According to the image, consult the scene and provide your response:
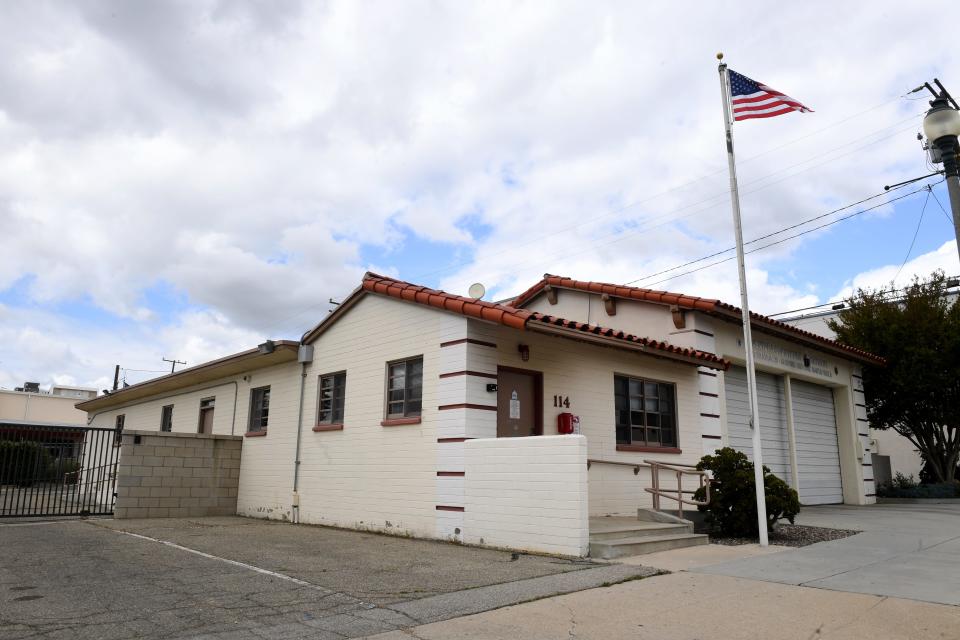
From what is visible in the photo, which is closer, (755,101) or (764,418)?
(755,101)

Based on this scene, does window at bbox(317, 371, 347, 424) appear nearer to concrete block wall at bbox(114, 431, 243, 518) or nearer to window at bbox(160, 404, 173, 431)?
concrete block wall at bbox(114, 431, 243, 518)

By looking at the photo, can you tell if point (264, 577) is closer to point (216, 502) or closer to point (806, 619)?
point (806, 619)

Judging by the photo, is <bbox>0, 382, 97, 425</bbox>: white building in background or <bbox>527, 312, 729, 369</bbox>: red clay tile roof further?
<bbox>0, 382, 97, 425</bbox>: white building in background

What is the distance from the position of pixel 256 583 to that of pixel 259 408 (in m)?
9.84

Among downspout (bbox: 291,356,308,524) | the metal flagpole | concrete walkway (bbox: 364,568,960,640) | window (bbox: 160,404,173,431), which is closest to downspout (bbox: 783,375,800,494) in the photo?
the metal flagpole

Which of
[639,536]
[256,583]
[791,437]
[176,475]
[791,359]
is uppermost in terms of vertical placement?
[791,359]

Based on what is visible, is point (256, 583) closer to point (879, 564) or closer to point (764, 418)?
point (879, 564)

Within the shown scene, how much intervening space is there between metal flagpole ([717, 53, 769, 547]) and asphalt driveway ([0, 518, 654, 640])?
290 centimetres

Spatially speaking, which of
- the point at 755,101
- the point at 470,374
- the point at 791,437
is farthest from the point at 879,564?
the point at 791,437

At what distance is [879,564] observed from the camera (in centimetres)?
793

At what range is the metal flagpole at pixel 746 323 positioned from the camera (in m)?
9.68

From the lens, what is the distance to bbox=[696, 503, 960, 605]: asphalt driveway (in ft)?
21.7

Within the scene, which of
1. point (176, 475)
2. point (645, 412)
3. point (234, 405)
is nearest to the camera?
point (645, 412)

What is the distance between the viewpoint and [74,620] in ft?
18.2
